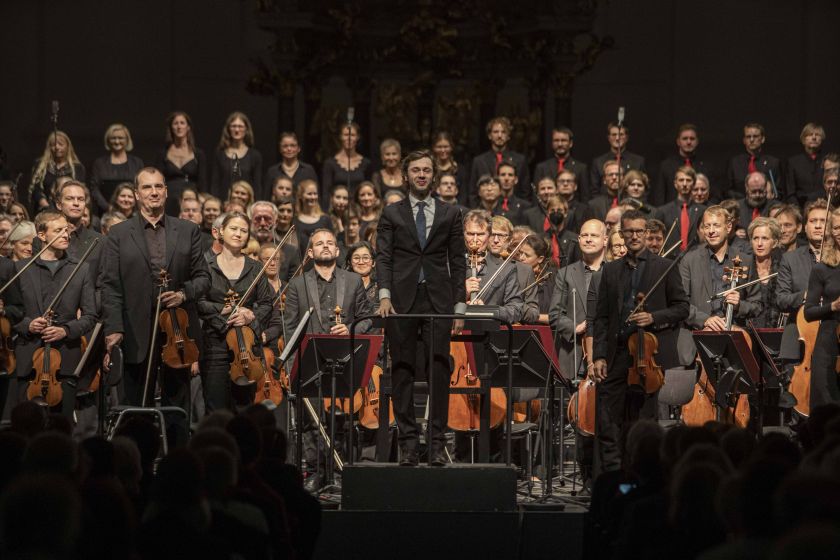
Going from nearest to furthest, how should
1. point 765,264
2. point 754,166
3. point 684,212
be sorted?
point 765,264
point 684,212
point 754,166

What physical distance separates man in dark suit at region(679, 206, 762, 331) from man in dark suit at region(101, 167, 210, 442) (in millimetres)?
2967

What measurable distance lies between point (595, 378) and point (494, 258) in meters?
1.26

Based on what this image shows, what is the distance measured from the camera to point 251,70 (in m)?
15.9

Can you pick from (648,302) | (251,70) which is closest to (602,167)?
(648,302)

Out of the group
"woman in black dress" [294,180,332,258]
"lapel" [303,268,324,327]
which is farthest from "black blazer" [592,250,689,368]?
"woman in black dress" [294,180,332,258]

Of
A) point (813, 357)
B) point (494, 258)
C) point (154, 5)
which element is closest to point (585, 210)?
point (494, 258)

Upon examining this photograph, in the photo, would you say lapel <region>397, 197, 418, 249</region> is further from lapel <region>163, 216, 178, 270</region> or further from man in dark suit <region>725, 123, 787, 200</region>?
man in dark suit <region>725, 123, 787, 200</region>

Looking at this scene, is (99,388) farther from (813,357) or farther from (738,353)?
(813,357)

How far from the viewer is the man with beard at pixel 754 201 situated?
11.1 m

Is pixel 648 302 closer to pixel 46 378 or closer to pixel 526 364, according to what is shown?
pixel 526 364

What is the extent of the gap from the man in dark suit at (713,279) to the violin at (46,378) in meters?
3.67

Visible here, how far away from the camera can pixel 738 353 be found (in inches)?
307

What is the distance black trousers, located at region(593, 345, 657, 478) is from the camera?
7863mm

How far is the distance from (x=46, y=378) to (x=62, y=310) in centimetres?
45
